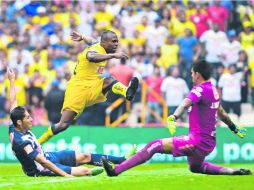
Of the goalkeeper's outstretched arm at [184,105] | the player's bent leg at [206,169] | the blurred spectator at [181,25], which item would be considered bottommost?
the player's bent leg at [206,169]

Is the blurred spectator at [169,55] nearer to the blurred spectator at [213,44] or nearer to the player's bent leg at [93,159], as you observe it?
the blurred spectator at [213,44]

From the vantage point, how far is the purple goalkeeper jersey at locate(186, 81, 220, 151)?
15.2 metres

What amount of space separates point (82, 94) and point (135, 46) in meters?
8.74

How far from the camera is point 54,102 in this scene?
26.4 metres

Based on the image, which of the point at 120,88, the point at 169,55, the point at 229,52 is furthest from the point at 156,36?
the point at 120,88

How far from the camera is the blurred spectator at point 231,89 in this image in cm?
2631

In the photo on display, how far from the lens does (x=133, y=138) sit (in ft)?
83.1

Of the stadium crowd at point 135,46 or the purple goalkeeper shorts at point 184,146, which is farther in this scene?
the stadium crowd at point 135,46

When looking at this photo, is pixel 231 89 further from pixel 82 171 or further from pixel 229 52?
pixel 82 171

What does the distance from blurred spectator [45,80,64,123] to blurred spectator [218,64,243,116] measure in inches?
177

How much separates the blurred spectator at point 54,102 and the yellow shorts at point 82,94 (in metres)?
6.74

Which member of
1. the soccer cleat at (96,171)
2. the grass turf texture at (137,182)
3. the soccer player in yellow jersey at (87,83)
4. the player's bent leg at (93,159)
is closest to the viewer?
the grass turf texture at (137,182)

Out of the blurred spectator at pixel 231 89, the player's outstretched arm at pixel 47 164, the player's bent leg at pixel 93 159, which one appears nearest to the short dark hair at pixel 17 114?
the player's outstretched arm at pixel 47 164

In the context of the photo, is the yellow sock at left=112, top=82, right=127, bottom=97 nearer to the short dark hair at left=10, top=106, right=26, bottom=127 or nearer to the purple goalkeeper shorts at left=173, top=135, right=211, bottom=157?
the short dark hair at left=10, top=106, right=26, bottom=127
